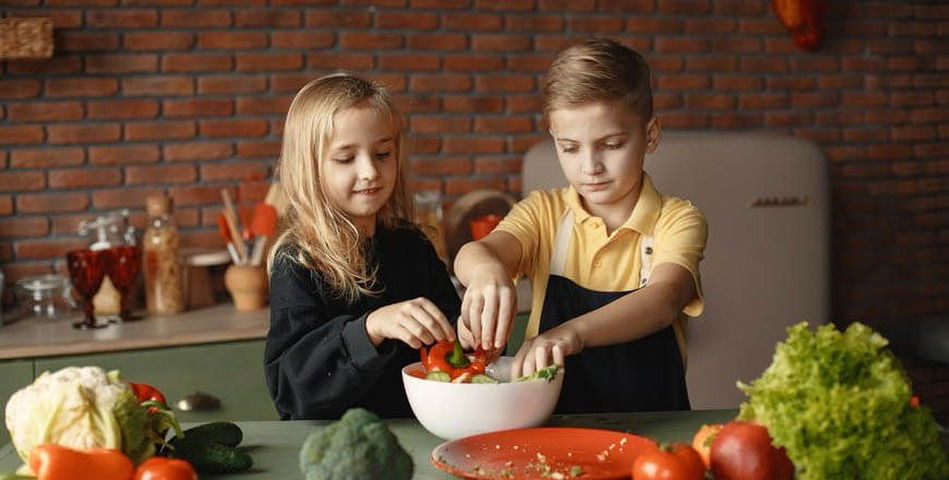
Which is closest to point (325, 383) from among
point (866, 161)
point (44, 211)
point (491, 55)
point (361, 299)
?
point (361, 299)

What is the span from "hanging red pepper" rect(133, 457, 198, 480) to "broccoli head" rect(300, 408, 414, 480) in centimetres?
14

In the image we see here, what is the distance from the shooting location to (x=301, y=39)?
3.55 meters

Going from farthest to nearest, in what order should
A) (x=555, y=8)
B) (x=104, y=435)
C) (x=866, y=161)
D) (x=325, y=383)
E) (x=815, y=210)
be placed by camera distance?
(x=866, y=161), (x=555, y=8), (x=815, y=210), (x=325, y=383), (x=104, y=435)

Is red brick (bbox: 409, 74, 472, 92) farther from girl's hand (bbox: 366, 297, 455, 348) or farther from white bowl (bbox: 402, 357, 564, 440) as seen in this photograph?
white bowl (bbox: 402, 357, 564, 440)

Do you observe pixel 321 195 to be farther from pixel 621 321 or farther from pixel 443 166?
pixel 443 166

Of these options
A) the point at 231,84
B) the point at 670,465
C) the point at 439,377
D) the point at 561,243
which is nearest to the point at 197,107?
the point at 231,84

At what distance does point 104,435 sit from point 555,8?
109 inches

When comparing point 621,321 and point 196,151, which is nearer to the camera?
point 621,321

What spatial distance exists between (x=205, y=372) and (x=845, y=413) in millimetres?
2075

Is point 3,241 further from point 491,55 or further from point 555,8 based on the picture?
point 555,8

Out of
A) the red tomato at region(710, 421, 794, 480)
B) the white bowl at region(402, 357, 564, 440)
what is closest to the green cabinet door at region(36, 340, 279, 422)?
the white bowl at region(402, 357, 564, 440)

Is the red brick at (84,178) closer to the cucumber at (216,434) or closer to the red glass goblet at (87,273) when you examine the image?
the red glass goblet at (87,273)

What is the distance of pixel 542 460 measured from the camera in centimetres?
140

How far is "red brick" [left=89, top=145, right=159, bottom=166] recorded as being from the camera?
339 cm
